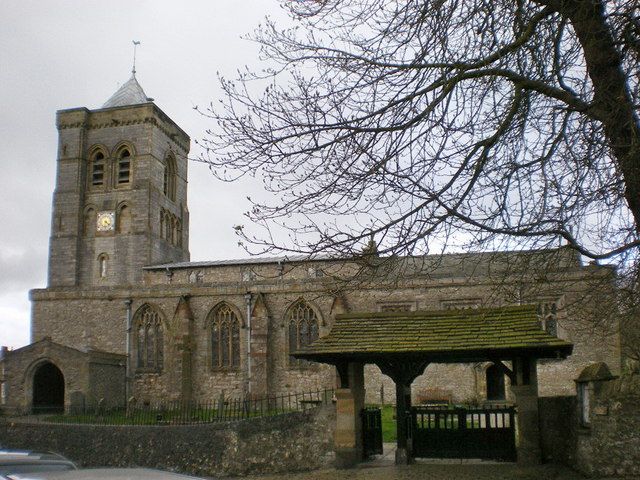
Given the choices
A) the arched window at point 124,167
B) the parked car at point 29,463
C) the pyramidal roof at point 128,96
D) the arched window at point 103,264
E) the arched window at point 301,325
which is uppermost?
the pyramidal roof at point 128,96

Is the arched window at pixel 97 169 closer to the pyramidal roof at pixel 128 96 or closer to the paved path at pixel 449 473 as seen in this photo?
the pyramidal roof at pixel 128 96

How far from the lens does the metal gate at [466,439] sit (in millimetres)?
13992

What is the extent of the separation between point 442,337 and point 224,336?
19459mm

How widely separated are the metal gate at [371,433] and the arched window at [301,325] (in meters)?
15.9

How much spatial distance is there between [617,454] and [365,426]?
194 inches

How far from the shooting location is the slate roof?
13234 mm

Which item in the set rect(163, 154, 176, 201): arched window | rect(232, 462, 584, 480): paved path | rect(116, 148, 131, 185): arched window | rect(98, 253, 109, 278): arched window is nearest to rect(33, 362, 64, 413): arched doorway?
rect(98, 253, 109, 278): arched window

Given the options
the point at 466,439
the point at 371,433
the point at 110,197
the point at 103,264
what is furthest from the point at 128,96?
the point at 466,439

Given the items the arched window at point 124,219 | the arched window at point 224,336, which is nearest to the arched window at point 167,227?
the arched window at point 124,219

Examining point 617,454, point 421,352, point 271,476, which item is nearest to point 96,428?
point 271,476

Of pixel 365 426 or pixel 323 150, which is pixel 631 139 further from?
pixel 365 426

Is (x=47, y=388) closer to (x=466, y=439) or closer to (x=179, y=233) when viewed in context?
(x=179, y=233)

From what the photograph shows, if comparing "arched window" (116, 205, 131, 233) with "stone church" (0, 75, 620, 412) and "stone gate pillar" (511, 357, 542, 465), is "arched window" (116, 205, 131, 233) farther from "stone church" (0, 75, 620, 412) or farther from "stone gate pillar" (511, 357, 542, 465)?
"stone gate pillar" (511, 357, 542, 465)

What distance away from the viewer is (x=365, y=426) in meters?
14.8
